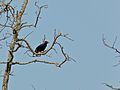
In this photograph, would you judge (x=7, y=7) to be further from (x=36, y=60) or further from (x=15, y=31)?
(x=36, y=60)

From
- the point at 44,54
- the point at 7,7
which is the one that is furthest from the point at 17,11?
the point at 44,54

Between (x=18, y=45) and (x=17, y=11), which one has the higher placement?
(x=17, y=11)

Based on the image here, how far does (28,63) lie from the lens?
13188 mm

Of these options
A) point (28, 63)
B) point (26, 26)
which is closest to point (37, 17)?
point (26, 26)

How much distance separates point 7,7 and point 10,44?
993 mm

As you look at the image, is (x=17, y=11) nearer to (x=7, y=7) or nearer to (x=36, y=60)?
(x=7, y=7)

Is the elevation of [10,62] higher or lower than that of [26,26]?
lower

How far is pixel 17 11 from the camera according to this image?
44.5ft

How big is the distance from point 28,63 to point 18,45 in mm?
498

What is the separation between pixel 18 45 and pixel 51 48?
81 centimetres

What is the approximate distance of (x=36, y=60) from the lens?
13.2 metres

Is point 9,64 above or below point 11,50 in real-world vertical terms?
below

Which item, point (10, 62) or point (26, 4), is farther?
point (26, 4)

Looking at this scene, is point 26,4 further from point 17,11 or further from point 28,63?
point 28,63
